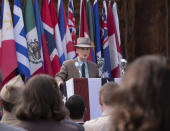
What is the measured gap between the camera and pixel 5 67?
21.4 ft

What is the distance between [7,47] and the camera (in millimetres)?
6590

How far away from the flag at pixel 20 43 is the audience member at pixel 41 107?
4401 mm

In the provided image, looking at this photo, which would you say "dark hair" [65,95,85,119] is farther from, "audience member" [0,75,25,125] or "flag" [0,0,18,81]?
"flag" [0,0,18,81]

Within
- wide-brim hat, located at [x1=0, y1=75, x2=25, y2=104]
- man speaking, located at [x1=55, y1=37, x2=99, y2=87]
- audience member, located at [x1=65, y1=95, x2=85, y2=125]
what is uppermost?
man speaking, located at [x1=55, y1=37, x2=99, y2=87]

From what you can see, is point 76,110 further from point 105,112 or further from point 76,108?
point 105,112

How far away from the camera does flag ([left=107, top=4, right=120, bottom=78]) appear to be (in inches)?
305

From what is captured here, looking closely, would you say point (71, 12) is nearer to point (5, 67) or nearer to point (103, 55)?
point (103, 55)

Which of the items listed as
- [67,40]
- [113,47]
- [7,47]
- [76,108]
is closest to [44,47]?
[67,40]

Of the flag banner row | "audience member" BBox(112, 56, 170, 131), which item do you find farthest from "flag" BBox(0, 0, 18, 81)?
"audience member" BBox(112, 56, 170, 131)

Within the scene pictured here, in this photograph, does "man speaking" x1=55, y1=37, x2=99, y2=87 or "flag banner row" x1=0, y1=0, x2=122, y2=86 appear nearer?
"man speaking" x1=55, y1=37, x2=99, y2=87

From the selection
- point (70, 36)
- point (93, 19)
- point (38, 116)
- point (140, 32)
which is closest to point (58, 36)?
point (70, 36)

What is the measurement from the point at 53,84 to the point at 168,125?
0.99m

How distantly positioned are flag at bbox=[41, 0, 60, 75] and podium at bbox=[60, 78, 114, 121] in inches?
81.2

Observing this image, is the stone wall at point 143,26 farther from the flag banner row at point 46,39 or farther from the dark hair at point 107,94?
the dark hair at point 107,94
